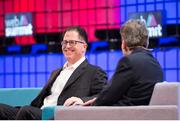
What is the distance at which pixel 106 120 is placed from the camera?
2.75m

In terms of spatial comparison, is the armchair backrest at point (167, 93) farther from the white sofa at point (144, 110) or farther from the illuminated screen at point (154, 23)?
the illuminated screen at point (154, 23)

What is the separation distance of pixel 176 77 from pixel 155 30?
0.96 metres

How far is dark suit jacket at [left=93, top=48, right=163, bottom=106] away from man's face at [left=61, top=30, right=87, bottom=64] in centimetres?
86

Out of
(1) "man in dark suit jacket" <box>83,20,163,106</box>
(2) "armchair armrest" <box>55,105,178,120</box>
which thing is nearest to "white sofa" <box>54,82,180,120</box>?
(2) "armchair armrest" <box>55,105,178,120</box>

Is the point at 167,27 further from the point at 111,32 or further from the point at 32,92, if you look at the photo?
the point at 32,92

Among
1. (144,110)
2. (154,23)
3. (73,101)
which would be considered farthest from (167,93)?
(154,23)

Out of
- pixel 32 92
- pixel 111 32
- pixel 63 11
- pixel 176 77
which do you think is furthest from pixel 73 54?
pixel 63 11

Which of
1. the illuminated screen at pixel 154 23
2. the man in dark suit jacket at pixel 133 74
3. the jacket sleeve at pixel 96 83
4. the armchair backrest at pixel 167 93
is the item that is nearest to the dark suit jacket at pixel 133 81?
the man in dark suit jacket at pixel 133 74

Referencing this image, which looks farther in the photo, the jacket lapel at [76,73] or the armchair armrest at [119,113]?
the jacket lapel at [76,73]

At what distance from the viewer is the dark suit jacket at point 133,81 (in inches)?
114

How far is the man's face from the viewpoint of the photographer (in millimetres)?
3818

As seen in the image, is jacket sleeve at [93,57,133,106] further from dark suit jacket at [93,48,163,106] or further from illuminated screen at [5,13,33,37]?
illuminated screen at [5,13,33,37]

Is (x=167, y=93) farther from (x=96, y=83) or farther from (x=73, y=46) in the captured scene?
(x=73, y=46)

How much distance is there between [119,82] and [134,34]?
37cm
